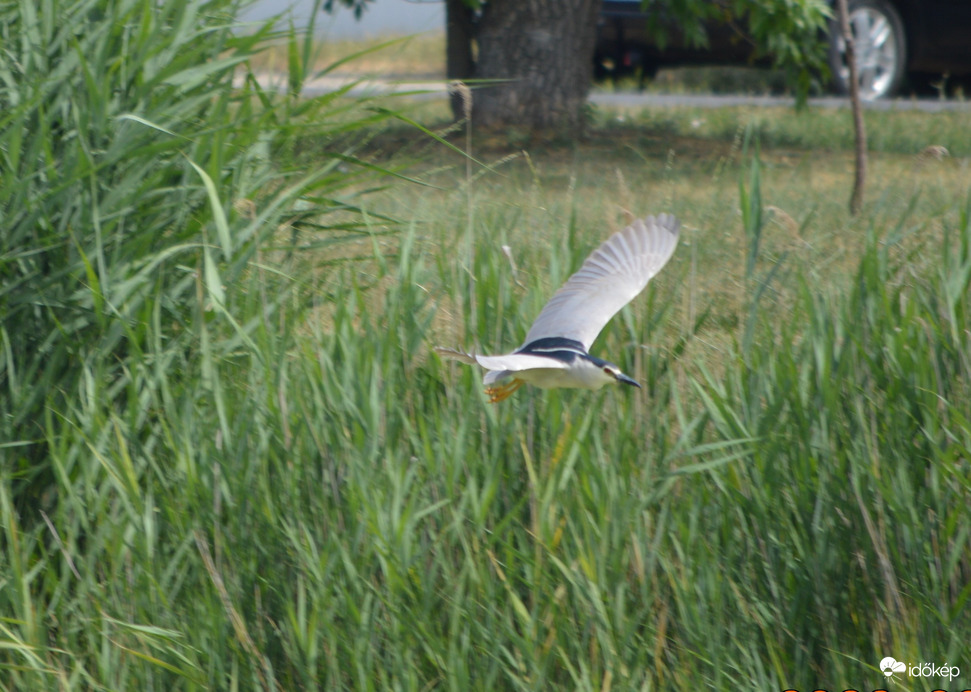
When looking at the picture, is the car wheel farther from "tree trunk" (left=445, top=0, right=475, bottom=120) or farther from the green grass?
the green grass

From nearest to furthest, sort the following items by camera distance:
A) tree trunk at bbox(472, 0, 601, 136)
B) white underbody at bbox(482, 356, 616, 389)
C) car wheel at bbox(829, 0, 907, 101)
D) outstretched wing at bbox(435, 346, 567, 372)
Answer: outstretched wing at bbox(435, 346, 567, 372)
white underbody at bbox(482, 356, 616, 389)
tree trunk at bbox(472, 0, 601, 136)
car wheel at bbox(829, 0, 907, 101)

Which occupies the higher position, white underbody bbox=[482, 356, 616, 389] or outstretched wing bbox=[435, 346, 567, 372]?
outstretched wing bbox=[435, 346, 567, 372]

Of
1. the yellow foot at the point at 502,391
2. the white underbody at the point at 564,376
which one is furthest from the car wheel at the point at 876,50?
the white underbody at the point at 564,376

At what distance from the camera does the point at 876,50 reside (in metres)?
10.1

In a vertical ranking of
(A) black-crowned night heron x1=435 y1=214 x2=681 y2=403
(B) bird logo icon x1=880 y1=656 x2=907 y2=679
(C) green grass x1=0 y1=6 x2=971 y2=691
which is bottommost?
(B) bird logo icon x1=880 y1=656 x2=907 y2=679

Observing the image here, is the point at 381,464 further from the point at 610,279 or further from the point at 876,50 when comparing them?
the point at 876,50

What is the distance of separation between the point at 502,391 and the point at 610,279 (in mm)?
379

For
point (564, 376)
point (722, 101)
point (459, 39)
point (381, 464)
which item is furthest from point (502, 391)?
point (722, 101)

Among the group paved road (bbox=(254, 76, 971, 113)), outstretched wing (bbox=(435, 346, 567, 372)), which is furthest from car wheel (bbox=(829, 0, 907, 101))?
outstretched wing (bbox=(435, 346, 567, 372))

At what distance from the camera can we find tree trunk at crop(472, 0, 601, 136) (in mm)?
7238

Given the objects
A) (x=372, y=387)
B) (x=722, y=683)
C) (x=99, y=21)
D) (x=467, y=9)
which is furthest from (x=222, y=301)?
(x=467, y=9)

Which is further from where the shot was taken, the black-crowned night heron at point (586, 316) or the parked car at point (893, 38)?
the parked car at point (893, 38)

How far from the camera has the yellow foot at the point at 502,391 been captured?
217cm

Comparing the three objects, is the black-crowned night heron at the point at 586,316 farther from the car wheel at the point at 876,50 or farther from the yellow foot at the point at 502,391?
the car wheel at the point at 876,50
